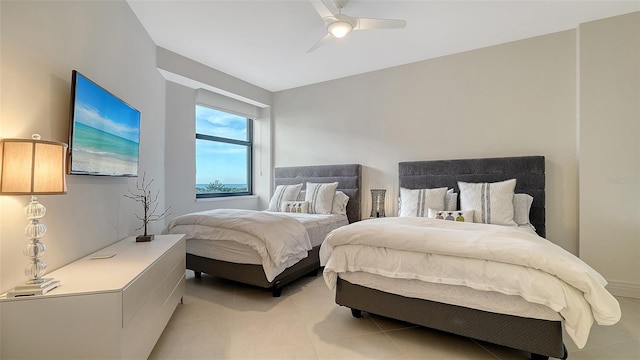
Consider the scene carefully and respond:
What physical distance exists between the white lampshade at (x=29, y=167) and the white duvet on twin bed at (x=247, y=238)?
1.54 m

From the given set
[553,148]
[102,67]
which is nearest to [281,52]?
[102,67]

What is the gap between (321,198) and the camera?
13.5 feet

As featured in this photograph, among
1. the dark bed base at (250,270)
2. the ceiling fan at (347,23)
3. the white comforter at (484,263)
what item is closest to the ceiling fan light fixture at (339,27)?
the ceiling fan at (347,23)

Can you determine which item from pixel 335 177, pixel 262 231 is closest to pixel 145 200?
pixel 262 231

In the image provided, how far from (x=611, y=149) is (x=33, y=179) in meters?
4.50

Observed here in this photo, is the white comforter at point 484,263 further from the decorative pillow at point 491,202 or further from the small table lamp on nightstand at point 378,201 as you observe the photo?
the small table lamp on nightstand at point 378,201

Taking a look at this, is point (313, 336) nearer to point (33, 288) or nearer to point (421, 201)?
point (33, 288)

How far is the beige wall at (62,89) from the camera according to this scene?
1.38m

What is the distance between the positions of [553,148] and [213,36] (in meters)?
4.06

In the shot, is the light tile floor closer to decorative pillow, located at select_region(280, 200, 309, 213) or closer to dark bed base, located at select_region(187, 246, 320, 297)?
dark bed base, located at select_region(187, 246, 320, 297)

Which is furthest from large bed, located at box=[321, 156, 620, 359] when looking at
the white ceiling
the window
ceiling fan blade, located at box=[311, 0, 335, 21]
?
the window

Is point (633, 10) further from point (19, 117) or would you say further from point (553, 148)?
point (19, 117)

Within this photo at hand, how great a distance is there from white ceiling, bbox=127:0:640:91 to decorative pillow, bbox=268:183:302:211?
1.80 m

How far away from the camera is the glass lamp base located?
1.25 meters
